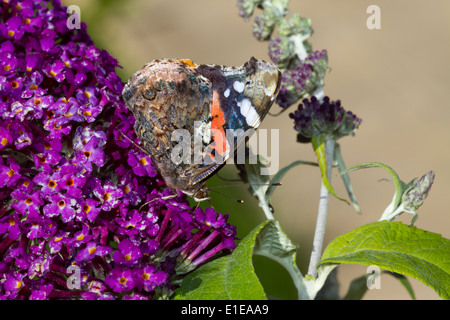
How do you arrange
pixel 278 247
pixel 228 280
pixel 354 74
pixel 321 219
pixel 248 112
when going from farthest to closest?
pixel 354 74
pixel 321 219
pixel 248 112
pixel 278 247
pixel 228 280

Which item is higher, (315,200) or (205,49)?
(205,49)

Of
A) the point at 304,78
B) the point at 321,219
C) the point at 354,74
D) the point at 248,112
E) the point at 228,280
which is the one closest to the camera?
the point at 228,280

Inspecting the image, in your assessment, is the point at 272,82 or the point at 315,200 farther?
the point at 315,200

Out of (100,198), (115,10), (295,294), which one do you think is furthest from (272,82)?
(115,10)

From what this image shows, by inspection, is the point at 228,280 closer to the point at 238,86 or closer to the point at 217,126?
the point at 217,126

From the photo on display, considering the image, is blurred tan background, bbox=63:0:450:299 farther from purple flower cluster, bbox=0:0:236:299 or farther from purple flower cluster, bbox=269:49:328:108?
purple flower cluster, bbox=0:0:236:299

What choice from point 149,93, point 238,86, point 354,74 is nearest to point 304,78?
point 238,86

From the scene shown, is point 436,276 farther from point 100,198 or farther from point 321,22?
point 321,22
